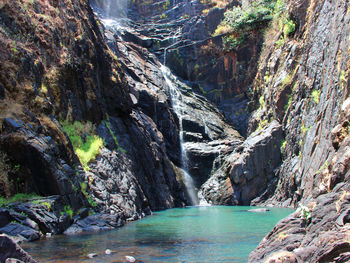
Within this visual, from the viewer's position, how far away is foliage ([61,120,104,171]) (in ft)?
58.5

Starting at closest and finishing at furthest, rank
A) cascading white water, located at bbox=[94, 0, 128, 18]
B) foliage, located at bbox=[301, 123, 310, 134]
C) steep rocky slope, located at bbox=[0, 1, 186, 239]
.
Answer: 1. steep rocky slope, located at bbox=[0, 1, 186, 239]
2. foliage, located at bbox=[301, 123, 310, 134]
3. cascading white water, located at bbox=[94, 0, 128, 18]

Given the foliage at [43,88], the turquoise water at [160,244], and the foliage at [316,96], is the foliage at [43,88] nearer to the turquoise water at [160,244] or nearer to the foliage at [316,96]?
the turquoise water at [160,244]

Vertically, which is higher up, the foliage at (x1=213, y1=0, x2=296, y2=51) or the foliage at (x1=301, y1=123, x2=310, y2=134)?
the foliage at (x1=213, y1=0, x2=296, y2=51)

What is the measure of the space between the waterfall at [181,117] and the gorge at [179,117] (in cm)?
17

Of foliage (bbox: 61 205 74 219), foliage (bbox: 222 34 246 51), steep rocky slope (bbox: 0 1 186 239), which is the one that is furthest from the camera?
foliage (bbox: 222 34 246 51)

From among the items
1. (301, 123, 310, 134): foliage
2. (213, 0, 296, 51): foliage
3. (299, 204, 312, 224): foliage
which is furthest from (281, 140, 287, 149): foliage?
(299, 204, 312, 224): foliage

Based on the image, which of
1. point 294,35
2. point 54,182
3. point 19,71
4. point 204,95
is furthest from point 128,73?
Answer: point 54,182

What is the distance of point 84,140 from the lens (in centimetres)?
1909

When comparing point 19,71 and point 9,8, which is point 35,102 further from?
point 9,8

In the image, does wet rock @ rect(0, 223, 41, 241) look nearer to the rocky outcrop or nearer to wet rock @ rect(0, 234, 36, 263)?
wet rock @ rect(0, 234, 36, 263)

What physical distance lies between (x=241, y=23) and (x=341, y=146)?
30.3 m

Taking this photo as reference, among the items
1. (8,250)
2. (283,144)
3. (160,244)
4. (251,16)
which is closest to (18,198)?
(160,244)

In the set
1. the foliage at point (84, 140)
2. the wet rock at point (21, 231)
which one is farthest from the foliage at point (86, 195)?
the wet rock at point (21, 231)

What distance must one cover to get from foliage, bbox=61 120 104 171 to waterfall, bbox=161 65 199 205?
12.3 meters
